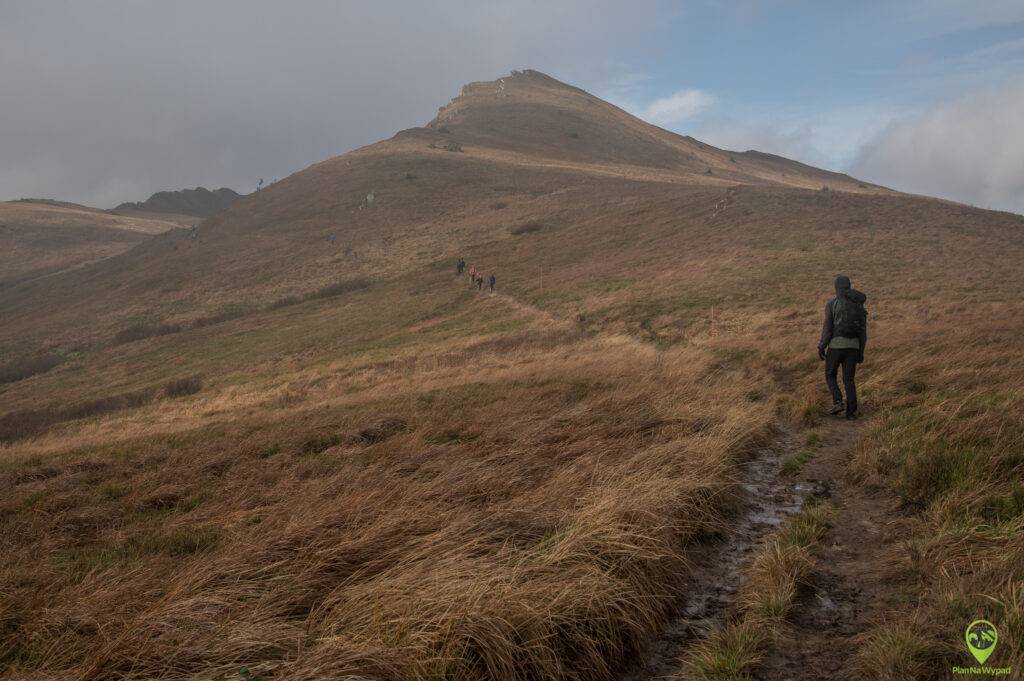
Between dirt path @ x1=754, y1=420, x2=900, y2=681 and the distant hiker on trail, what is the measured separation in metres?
3.21

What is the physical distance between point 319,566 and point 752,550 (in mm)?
3692

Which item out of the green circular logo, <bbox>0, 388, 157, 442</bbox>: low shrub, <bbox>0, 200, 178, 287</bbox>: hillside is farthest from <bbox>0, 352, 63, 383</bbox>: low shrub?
the green circular logo

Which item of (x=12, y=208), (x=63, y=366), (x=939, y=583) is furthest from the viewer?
(x=12, y=208)

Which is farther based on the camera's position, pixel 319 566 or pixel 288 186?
pixel 288 186

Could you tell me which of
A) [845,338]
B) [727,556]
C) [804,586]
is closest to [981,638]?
[804,586]

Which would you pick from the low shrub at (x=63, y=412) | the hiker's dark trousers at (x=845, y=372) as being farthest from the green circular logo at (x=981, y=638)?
the low shrub at (x=63, y=412)

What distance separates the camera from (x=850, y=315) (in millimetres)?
9172

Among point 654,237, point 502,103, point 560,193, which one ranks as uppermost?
point 502,103

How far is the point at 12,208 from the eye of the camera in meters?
116

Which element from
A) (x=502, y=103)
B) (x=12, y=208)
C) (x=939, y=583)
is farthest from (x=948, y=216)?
(x=12, y=208)

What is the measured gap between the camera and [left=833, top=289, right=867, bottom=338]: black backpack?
9164 mm

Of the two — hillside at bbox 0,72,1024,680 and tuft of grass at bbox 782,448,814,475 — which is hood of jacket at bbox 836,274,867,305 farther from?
tuft of grass at bbox 782,448,814,475

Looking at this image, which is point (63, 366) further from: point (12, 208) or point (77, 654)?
point (12, 208)

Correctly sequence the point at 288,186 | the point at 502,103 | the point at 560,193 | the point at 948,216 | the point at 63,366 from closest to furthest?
the point at 948,216 → the point at 63,366 → the point at 560,193 → the point at 288,186 → the point at 502,103
